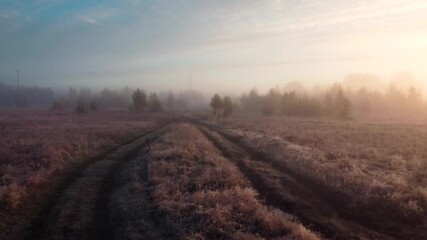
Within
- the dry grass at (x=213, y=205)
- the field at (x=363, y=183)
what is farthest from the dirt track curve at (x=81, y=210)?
the field at (x=363, y=183)

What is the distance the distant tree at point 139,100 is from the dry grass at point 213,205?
Result: 11528cm

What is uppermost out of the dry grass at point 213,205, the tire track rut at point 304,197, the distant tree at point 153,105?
the distant tree at point 153,105

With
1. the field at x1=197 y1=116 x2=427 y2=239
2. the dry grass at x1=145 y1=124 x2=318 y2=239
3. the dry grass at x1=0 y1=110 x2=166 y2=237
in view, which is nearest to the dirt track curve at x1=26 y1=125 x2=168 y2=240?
the dry grass at x1=0 y1=110 x2=166 y2=237

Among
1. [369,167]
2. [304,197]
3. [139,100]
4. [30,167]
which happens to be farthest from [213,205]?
[139,100]

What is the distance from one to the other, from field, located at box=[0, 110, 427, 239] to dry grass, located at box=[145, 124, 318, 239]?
5cm

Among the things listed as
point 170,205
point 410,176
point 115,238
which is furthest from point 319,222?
point 410,176

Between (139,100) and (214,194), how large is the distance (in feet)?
412

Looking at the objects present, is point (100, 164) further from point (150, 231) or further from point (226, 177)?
point (150, 231)

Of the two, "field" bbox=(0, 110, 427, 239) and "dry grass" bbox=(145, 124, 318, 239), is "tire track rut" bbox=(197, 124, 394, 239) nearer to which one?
"field" bbox=(0, 110, 427, 239)

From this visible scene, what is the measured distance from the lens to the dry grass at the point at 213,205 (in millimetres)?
15469

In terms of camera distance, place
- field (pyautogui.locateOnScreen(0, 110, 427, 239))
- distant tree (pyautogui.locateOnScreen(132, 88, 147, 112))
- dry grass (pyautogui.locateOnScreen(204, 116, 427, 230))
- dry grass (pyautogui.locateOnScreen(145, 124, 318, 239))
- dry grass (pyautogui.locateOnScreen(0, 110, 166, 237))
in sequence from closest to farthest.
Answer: dry grass (pyautogui.locateOnScreen(145, 124, 318, 239)), field (pyautogui.locateOnScreen(0, 110, 427, 239)), dry grass (pyautogui.locateOnScreen(0, 110, 166, 237)), dry grass (pyautogui.locateOnScreen(204, 116, 427, 230)), distant tree (pyautogui.locateOnScreen(132, 88, 147, 112))

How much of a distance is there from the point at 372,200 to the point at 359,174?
4708 mm

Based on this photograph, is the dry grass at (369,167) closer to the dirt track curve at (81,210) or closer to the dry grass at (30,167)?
the dirt track curve at (81,210)

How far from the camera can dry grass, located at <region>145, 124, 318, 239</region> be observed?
15.5 meters
